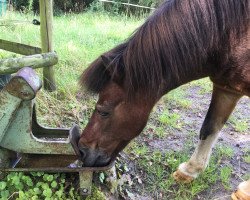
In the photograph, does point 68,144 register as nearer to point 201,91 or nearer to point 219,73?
point 219,73

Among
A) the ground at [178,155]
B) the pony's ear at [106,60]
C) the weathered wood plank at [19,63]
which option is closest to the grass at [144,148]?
the ground at [178,155]

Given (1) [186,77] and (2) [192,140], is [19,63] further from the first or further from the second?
(2) [192,140]

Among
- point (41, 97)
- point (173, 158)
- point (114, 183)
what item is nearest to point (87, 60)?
point (41, 97)

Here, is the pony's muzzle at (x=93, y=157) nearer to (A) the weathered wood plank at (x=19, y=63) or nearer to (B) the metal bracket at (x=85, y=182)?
(B) the metal bracket at (x=85, y=182)

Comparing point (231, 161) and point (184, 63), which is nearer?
point (184, 63)

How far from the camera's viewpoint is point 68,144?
2.47 meters

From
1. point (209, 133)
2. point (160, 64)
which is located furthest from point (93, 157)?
point (209, 133)

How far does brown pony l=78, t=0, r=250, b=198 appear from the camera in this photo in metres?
2.22

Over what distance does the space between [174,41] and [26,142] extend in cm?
115

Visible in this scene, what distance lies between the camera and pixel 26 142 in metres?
2.41

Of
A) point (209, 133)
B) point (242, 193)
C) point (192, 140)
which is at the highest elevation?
point (209, 133)

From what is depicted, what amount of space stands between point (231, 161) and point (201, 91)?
162cm

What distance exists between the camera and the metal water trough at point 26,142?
86.4 inches

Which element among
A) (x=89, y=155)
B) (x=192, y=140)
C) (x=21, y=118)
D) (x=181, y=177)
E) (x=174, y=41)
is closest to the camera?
(x=174, y=41)
